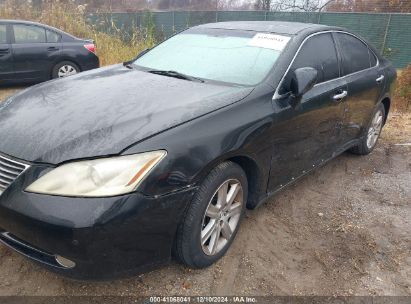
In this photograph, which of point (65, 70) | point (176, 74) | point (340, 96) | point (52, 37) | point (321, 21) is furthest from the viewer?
point (321, 21)

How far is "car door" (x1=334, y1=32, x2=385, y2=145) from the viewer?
3.71 metres

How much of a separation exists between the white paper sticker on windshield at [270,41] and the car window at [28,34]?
5930 mm

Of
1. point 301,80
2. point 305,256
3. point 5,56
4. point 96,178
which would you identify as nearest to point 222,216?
point 305,256

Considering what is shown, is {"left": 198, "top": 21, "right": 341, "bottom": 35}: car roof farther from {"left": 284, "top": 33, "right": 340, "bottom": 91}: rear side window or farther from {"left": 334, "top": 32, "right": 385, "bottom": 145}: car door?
{"left": 334, "top": 32, "right": 385, "bottom": 145}: car door

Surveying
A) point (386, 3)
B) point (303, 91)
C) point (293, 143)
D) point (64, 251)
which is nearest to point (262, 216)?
point (293, 143)

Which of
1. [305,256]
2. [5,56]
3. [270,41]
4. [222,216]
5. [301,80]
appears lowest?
[305,256]

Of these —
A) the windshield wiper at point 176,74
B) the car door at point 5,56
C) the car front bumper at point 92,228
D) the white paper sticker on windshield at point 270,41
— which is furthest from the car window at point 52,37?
the car front bumper at point 92,228

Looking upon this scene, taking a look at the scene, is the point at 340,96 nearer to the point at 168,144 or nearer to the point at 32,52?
the point at 168,144

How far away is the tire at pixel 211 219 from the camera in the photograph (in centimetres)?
220

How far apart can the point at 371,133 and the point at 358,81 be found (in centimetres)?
114

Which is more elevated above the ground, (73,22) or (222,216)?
(73,22)

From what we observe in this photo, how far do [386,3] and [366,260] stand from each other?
1704 cm

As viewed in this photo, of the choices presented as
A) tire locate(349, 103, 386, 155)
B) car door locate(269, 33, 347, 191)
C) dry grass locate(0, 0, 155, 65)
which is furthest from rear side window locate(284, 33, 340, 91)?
dry grass locate(0, 0, 155, 65)

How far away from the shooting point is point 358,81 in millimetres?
3803
